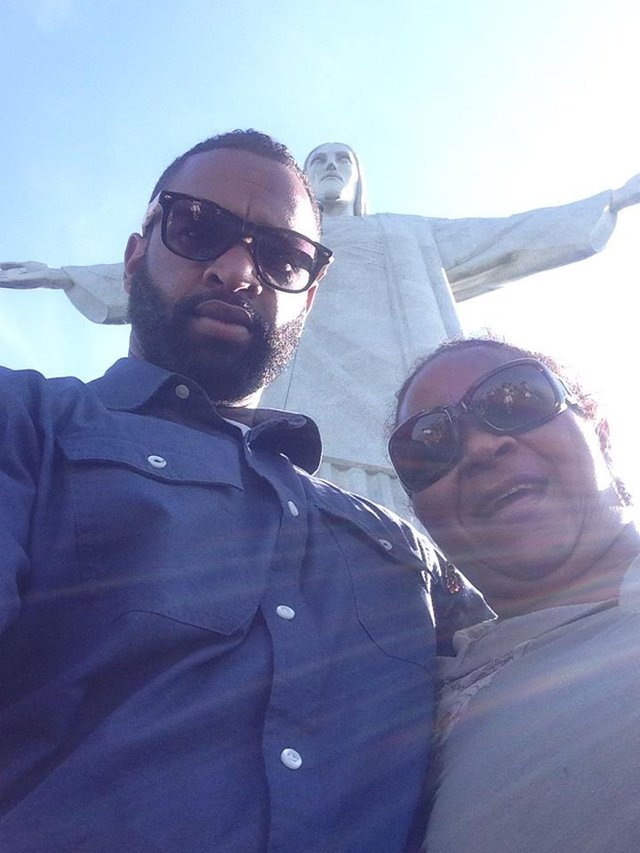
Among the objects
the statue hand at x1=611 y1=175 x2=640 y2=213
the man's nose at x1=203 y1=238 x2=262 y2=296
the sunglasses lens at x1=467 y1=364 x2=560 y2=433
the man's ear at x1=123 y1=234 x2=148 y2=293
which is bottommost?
the sunglasses lens at x1=467 y1=364 x2=560 y2=433

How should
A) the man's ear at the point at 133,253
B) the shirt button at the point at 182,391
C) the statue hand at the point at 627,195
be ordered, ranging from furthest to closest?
the statue hand at the point at 627,195 < the man's ear at the point at 133,253 < the shirt button at the point at 182,391

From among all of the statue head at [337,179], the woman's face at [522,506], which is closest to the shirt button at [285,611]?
the woman's face at [522,506]

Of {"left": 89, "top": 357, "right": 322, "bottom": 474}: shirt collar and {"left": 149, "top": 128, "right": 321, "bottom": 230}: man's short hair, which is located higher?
{"left": 149, "top": 128, "right": 321, "bottom": 230}: man's short hair

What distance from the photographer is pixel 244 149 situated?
239 cm

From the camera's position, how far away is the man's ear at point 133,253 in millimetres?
2246

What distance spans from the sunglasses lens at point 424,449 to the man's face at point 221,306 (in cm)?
35

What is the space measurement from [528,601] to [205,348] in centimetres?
89

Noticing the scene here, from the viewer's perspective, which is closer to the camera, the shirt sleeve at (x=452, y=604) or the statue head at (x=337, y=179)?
the shirt sleeve at (x=452, y=604)

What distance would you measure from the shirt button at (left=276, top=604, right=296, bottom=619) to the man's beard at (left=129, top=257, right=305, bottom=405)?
707mm

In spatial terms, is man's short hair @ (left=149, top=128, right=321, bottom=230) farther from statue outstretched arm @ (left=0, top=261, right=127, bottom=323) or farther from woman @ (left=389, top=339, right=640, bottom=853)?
statue outstretched arm @ (left=0, top=261, right=127, bottom=323)

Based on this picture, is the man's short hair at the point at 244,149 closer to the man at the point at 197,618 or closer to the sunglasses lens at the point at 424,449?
the man at the point at 197,618

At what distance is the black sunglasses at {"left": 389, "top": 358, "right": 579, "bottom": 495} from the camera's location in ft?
6.68

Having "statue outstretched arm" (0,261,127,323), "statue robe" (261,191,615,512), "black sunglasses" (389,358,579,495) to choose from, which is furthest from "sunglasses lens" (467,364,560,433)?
"statue outstretched arm" (0,261,127,323)

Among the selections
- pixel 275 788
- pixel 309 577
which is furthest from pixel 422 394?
pixel 275 788
